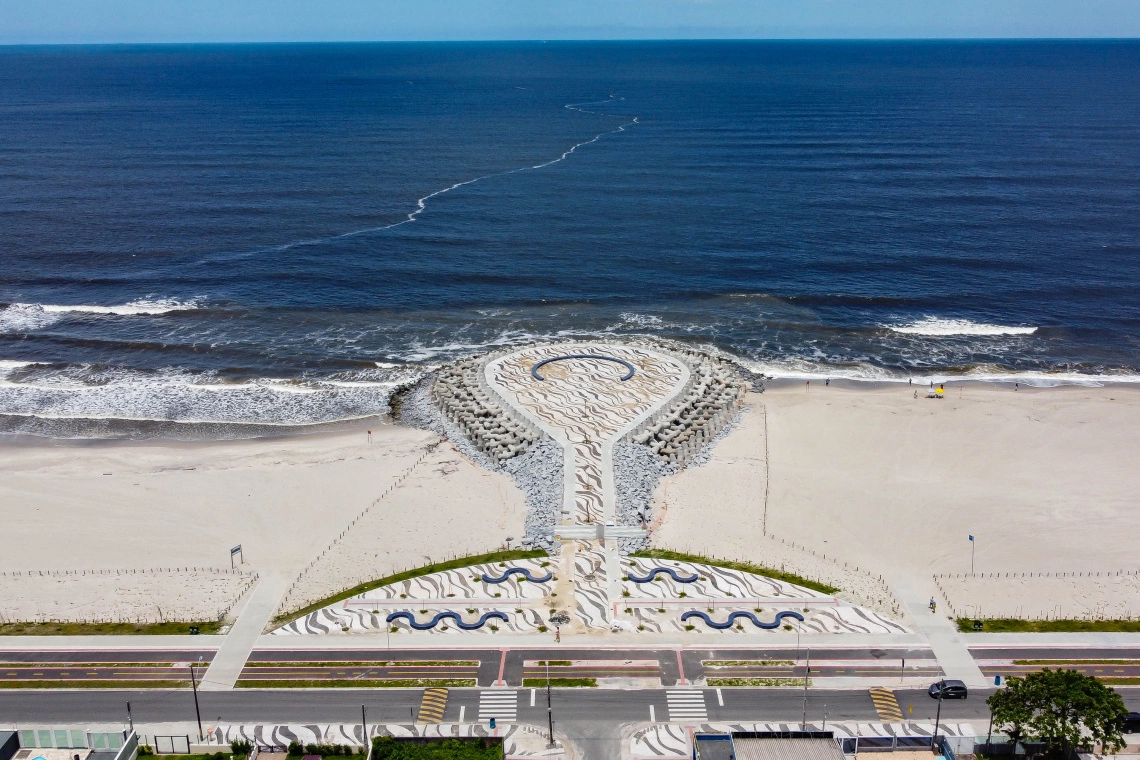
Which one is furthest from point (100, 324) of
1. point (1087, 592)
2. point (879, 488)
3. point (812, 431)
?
point (1087, 592)

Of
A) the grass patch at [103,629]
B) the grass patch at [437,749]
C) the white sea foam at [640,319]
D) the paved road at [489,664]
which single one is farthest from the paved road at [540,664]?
the white sea foam at [640,319]

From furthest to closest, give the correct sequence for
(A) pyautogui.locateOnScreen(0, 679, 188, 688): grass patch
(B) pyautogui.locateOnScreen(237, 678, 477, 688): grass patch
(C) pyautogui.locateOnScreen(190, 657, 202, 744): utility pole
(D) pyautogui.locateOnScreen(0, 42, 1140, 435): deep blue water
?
(D) pyautogui.locateOnScreen(0, 42, 1140, 435): deep blue water → (A) pyautogui.locateOnScreen(0, 679, 188, 688): grass patch → (B) pyautogui.locateOnScreen(237, 678, 477, 688): grass patch → (C) pyautogui.locateOnScreen(190, 657, 202, 744): utility pole

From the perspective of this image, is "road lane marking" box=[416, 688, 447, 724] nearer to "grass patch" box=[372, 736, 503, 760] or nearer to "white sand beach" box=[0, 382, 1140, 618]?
"grass patch" box=[372, 736, 503, 760]

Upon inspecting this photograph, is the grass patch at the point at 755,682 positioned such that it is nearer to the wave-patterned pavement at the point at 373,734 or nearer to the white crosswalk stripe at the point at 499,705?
the wave-patterned pavement at the point at 373,734

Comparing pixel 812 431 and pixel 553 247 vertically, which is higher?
pixel 553 247

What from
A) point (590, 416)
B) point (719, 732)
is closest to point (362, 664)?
point (719, 732)

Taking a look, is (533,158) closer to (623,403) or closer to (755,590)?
(623,403)

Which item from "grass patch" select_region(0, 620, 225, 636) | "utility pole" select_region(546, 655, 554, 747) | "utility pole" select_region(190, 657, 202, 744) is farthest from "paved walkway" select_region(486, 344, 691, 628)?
"grass patch" select_region(0, 620, 225, 636)

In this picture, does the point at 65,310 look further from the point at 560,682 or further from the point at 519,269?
the point at 560,682
